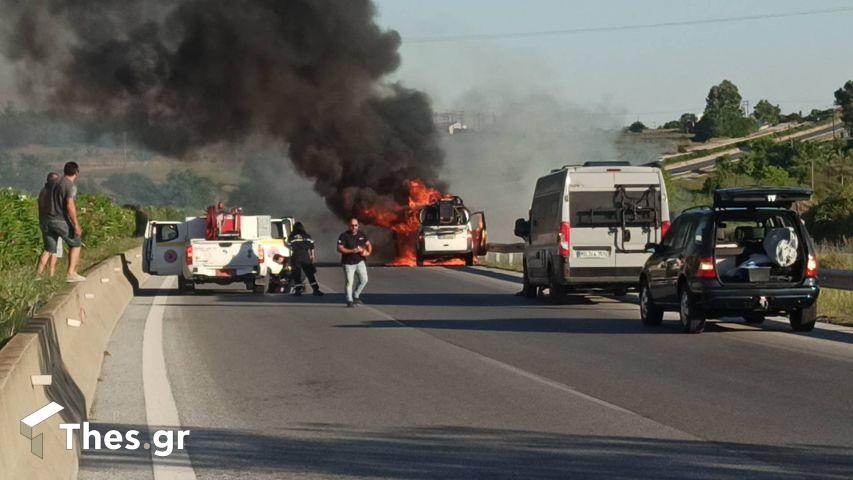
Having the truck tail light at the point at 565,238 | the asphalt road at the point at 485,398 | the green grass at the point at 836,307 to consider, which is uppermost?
the truck tail light at the point at 565,238

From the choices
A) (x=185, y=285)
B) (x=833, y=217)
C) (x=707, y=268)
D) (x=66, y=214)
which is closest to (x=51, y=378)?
(x=707, y=268)

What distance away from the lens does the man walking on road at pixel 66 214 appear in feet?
66.3

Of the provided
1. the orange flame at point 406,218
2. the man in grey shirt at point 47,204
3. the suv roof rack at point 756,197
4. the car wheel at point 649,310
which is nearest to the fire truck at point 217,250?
the man in grey shirt at point 47,204

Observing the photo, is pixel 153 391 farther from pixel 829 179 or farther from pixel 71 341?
pixel 829 179

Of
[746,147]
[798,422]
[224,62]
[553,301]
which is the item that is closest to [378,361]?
[798,422]

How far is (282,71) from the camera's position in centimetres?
5147

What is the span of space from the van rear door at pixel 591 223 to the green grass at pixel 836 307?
147 inches

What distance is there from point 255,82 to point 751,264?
115 feet

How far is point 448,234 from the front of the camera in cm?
4369

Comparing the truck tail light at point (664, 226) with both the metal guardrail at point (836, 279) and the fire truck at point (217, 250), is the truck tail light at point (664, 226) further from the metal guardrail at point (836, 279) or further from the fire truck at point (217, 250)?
the fire truck at point (217, 250)

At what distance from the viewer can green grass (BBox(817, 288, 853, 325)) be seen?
19489 mm

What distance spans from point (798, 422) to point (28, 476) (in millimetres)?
6075

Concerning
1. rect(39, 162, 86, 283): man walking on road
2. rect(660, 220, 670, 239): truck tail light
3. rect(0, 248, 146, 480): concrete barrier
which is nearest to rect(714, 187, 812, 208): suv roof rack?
rect(660, 220, 670, 239): truck tail light

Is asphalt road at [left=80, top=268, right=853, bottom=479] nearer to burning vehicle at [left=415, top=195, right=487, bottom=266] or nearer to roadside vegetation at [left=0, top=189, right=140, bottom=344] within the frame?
roadside vegetation at [left=0, top=189, right=140, bottom=344]
